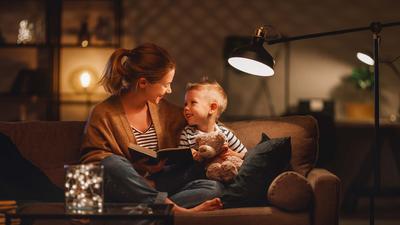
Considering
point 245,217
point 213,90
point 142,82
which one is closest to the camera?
point 245,217

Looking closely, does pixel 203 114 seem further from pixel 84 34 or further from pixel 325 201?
pixel 84 34

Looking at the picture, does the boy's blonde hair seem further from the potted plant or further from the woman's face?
the potted plant

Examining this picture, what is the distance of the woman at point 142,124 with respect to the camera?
9.40 feet

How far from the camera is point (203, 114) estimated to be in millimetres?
3127

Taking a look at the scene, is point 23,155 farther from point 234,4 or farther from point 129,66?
point 234,4

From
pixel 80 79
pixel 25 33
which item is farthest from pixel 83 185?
pixel 25 33

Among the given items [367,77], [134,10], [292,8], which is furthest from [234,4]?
[367,77]

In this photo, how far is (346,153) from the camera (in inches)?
234

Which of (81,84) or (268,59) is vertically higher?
(81,84)

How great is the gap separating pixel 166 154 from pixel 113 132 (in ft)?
1.17

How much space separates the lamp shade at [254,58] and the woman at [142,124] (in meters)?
0.32

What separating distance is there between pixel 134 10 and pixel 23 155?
3263 mm

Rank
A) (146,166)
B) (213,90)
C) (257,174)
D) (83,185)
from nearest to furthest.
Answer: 1. (83,185)
2. (257,174)
3. (146,166)
4. (213,90)

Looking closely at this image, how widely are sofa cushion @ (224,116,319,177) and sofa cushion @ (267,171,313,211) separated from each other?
313mm
